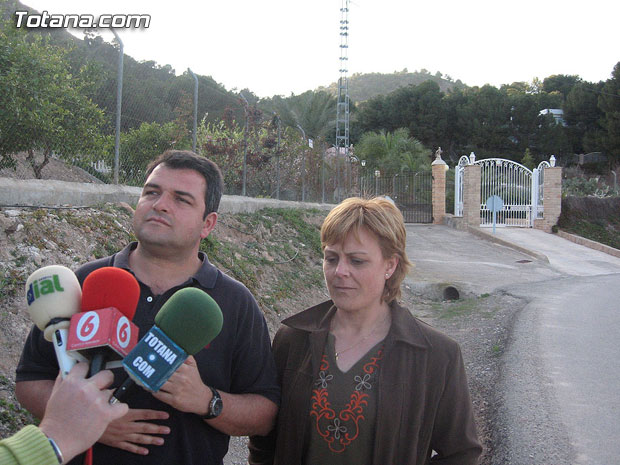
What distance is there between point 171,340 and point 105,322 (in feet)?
0.55

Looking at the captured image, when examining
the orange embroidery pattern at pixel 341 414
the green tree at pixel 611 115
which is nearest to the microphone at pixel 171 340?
the orange embroidery pattern at pixel 341 414

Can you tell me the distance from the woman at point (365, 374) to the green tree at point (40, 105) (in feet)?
15.0

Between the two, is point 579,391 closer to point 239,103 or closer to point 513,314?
point 513,314

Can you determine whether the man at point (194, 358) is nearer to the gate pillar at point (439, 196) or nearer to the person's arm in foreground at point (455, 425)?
the person's arm in foreground at point (455, 425)

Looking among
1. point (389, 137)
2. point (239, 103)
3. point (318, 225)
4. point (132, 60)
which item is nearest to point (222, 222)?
point (132, 60)

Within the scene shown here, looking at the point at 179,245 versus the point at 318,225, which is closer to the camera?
the point at 179,245

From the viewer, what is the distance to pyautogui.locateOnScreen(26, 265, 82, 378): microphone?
1.49 m

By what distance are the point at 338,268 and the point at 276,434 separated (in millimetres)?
699

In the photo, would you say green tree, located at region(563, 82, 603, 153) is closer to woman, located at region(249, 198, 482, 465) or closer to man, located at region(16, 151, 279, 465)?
woman, located at region(249, 198, 482, 465)

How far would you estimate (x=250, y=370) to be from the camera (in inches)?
86.4

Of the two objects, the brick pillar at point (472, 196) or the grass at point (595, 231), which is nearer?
the brick pillar at point (472, 196)

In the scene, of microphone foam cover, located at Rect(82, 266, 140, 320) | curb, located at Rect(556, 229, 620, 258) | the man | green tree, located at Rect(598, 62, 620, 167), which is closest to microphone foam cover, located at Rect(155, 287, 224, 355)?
microphone foam cover, located at Rect(82, 266, 140, 320)

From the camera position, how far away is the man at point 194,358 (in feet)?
6.39

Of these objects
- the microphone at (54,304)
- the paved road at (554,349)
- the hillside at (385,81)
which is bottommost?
the paved road at (554,349)
